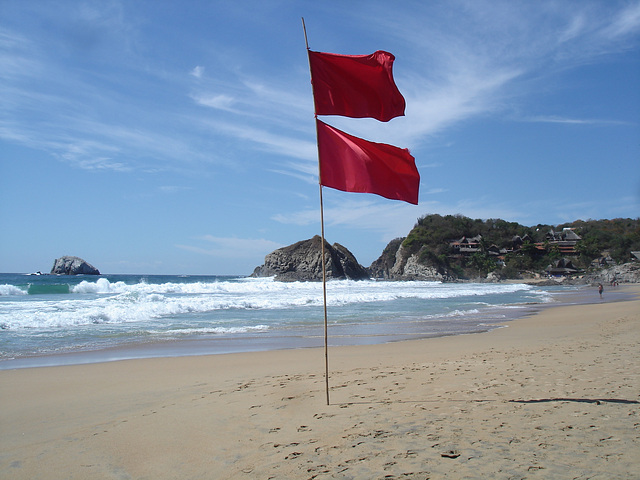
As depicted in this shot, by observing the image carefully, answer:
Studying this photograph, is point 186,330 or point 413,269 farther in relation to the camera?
point 413,269

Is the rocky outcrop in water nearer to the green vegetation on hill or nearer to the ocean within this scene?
the green vegetation on hill

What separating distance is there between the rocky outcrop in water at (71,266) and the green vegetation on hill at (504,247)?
86307mm

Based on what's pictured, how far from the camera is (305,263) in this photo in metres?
96.7

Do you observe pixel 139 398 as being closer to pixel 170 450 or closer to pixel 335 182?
pixel 170 450

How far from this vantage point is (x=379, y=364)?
945cm

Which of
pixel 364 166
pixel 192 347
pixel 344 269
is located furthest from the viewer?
pixel 344 269

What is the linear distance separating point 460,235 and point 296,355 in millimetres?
127267

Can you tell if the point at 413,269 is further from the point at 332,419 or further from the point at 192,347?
the point at 332,419

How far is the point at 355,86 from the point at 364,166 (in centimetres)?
121

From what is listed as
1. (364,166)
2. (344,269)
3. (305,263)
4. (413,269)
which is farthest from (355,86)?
(413,269)

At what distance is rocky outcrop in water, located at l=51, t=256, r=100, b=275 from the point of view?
393 ft

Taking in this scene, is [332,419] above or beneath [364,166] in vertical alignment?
beneath

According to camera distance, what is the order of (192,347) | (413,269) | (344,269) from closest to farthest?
(192,347) < (344,269) < (413,269)

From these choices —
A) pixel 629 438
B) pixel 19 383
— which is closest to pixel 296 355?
pixel 19 383
